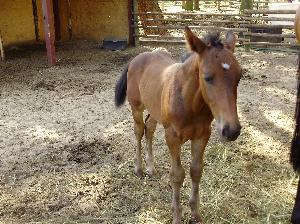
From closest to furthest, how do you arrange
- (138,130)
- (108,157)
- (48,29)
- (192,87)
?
1. (192,87)
2. (138,130)
3. (108,157)
4. (48,29)

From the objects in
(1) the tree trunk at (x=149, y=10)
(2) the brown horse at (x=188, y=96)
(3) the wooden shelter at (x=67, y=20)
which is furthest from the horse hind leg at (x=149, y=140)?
(1) the tree trunk at (x=149, y=10)

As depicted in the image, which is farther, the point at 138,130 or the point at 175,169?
the point at 138,130

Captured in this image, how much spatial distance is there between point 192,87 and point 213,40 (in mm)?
461

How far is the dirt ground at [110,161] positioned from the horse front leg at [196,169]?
0.15m

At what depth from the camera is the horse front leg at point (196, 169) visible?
333cm

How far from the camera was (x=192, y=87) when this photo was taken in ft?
9.87

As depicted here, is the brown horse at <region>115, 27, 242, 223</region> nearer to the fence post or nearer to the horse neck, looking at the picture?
the horse neck

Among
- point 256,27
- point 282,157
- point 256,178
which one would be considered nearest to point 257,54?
point 256,27

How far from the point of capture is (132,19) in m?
11.4

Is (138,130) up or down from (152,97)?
down

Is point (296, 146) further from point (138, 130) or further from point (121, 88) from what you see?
point (121, 88)

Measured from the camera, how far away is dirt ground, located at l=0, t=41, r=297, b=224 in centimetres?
377

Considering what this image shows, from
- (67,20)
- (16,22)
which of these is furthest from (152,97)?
(67,20)

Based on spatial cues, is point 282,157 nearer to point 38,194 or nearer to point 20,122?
point 38,194
